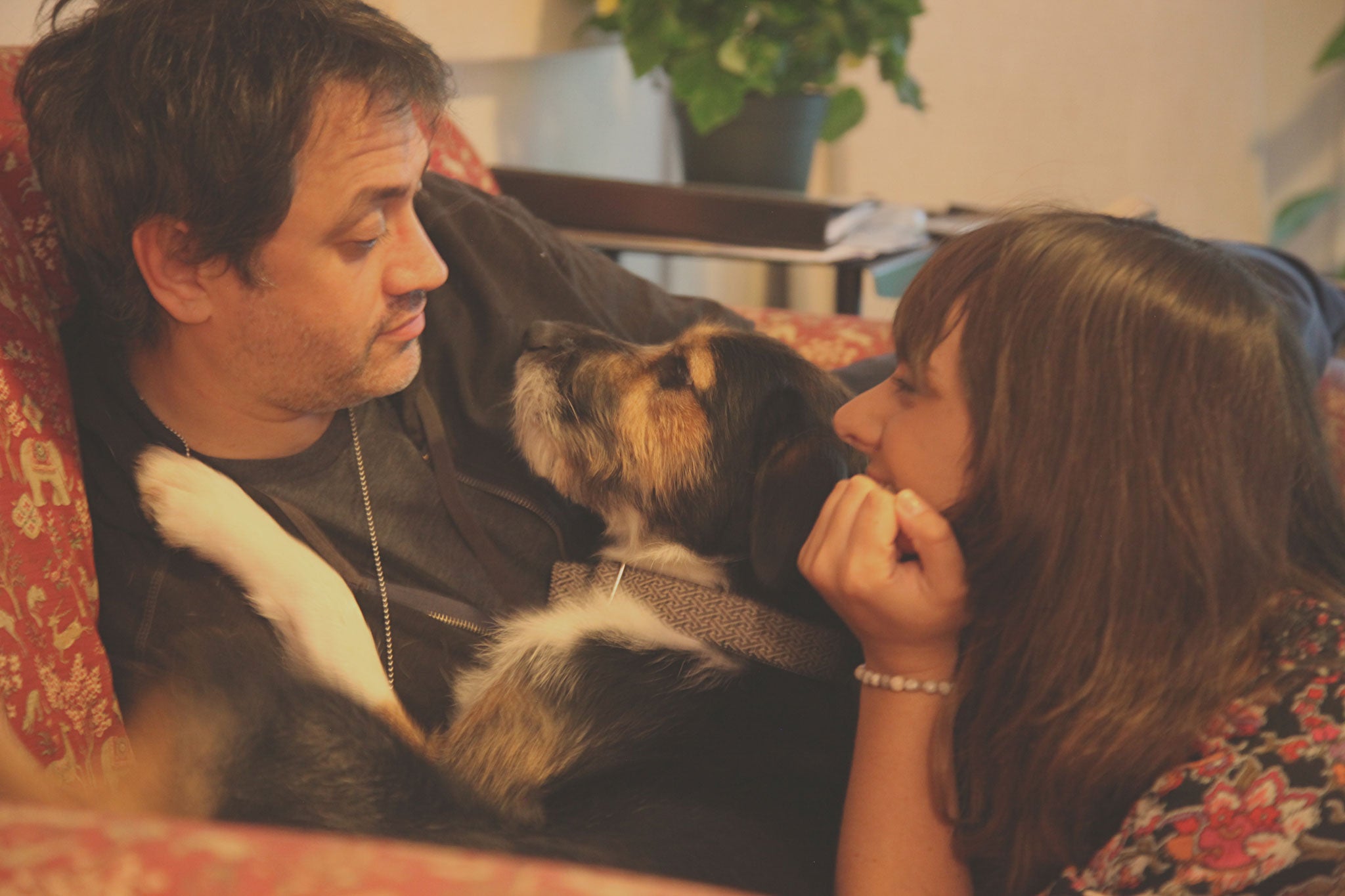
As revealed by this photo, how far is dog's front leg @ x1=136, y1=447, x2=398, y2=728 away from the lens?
1.29 meters

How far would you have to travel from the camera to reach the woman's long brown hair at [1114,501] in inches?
36.6

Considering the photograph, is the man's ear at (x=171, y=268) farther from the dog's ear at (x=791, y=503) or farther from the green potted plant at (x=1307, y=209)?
the green potted plant at (x=1307, y=209)

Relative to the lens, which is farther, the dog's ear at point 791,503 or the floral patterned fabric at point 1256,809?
the dog's ear at point 791,503

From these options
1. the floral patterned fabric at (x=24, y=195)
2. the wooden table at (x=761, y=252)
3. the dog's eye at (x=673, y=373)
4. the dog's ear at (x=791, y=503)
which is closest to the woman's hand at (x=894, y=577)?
the dog's ear at (x=791, y=503)

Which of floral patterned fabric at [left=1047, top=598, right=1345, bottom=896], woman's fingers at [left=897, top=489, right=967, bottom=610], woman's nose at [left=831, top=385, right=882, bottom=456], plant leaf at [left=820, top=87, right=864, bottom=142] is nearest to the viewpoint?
floral patterned fabric at [left=1047, top=598, right=1345, bottom=896]

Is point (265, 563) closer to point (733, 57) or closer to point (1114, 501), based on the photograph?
point (1114, 501)

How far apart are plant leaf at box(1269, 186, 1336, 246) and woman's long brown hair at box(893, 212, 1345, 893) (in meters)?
3.77

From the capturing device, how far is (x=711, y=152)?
10.4 ft

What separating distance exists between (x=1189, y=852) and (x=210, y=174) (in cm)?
116

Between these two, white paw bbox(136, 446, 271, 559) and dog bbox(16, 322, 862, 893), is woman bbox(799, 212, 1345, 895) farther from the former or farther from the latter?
white paw bbox(136, 446, 271, 559)

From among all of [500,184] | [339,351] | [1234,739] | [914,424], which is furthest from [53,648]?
[500,184]

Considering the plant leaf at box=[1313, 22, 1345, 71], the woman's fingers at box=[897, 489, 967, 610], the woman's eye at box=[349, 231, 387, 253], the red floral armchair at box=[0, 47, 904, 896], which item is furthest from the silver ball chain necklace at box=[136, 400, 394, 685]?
the plant leaf at box=[1313, 22, 1345, 71]

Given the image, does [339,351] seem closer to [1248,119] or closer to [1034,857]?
[1034,857]

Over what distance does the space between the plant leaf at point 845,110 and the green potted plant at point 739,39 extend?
0.15 m
